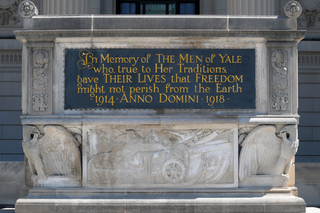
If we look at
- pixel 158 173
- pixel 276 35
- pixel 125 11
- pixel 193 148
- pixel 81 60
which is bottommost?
pixel 158 173

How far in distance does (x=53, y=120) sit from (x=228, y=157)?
3.63m

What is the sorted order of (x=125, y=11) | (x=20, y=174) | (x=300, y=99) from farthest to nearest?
(x=125, y=11) → (x=300, y=99) → (x=20, y=174)

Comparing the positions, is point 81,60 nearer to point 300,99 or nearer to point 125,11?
point 125,11

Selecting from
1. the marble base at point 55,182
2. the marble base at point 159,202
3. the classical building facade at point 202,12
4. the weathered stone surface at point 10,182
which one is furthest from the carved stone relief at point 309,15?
the weathered stone surface at point 10,182

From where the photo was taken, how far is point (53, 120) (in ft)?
25.3

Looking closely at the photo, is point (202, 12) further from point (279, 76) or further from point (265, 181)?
point (265, 181)

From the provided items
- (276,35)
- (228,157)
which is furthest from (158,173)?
(276,35)

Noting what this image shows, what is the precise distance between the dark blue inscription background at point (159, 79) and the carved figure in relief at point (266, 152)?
0.65 meters

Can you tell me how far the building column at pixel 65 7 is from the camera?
48.3ft

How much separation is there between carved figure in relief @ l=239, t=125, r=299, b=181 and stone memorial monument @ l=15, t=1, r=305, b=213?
0.02 meters

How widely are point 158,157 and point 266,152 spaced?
7.23 feet

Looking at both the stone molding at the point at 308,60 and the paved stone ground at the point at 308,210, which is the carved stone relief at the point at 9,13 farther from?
the stone molding at the point at 308,60

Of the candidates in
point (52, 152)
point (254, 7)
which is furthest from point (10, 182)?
point (254, 7)

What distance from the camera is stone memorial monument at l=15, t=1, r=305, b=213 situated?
7707 millimetres
